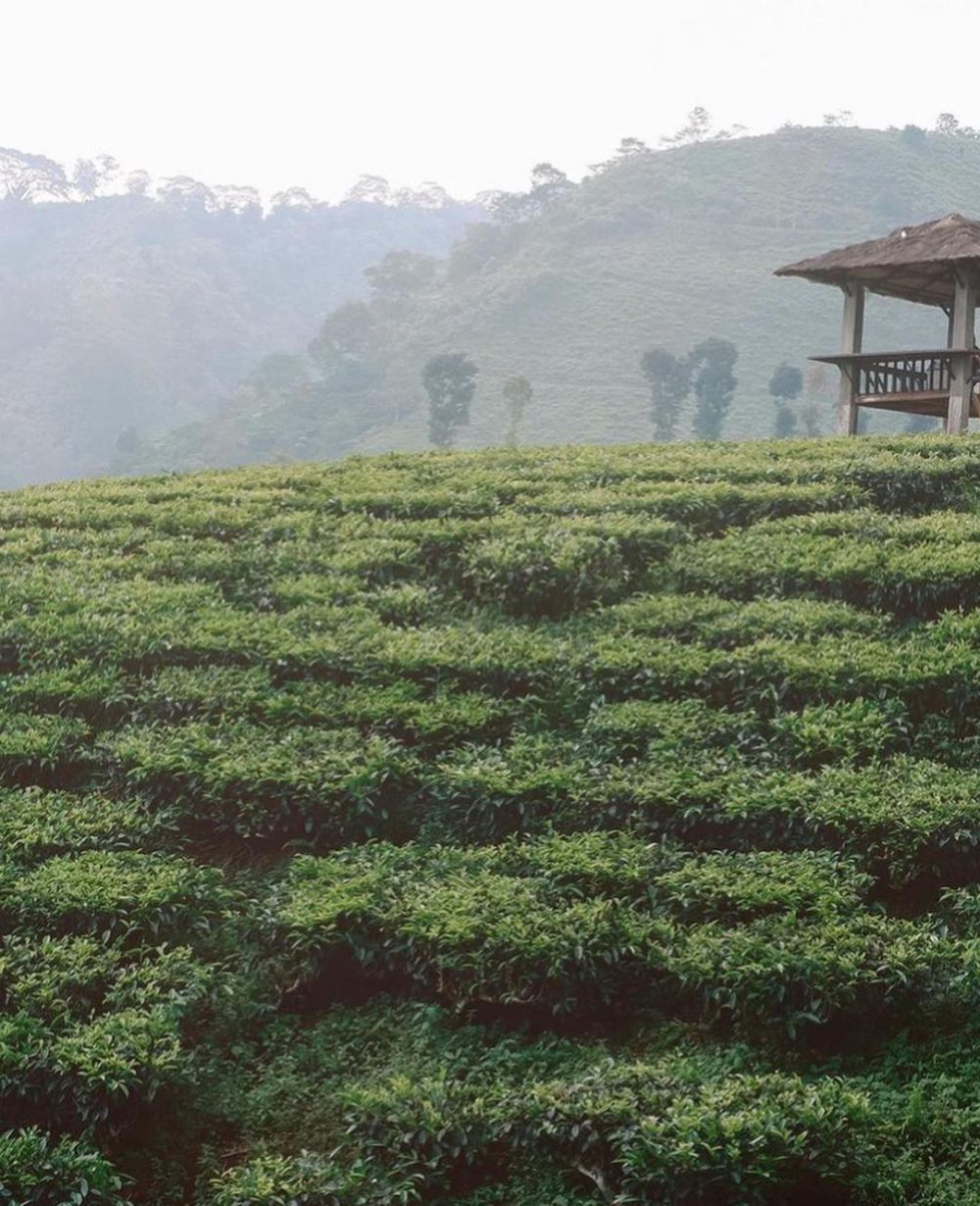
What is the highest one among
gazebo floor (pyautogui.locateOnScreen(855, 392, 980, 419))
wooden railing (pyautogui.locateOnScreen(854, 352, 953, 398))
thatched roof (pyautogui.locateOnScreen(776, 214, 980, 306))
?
thatched roof (pyautogui.locateOnScreen(776, 214, 980, 306))

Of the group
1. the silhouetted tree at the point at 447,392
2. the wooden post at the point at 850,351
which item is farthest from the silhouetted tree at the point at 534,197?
the wooden post at the point at 850,351

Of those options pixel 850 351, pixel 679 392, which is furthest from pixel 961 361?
pixel 679 392

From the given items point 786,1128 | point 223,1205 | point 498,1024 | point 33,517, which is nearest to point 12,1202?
point 223,1205

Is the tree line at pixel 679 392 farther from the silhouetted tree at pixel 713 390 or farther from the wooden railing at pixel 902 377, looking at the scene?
the wooden railing at pixel 902 377

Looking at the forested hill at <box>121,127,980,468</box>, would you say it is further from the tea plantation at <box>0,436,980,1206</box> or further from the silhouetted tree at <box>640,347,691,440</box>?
the tea plantation at <box>0,436,980,1206</box>

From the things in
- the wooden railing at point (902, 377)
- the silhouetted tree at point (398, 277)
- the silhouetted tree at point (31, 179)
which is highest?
the silhouetted tree at point (31, 179)

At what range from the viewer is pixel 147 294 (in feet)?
375

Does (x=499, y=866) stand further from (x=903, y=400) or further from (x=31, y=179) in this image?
(x=31, y=179)

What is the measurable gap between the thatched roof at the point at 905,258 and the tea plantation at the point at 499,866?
7.21 m

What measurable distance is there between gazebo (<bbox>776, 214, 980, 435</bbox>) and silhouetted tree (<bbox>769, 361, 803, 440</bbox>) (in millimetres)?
42667

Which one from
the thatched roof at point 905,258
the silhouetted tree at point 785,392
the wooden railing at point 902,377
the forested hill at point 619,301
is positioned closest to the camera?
the thatched roof at point 905,258

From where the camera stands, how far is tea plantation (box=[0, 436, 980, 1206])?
4754 mm

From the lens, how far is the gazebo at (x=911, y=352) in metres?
16.4

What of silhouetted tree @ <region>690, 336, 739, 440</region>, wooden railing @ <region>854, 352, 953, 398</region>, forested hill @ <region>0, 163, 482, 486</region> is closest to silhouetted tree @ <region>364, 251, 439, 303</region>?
forested hill @ <region>0, 163, 482, 486</region>
